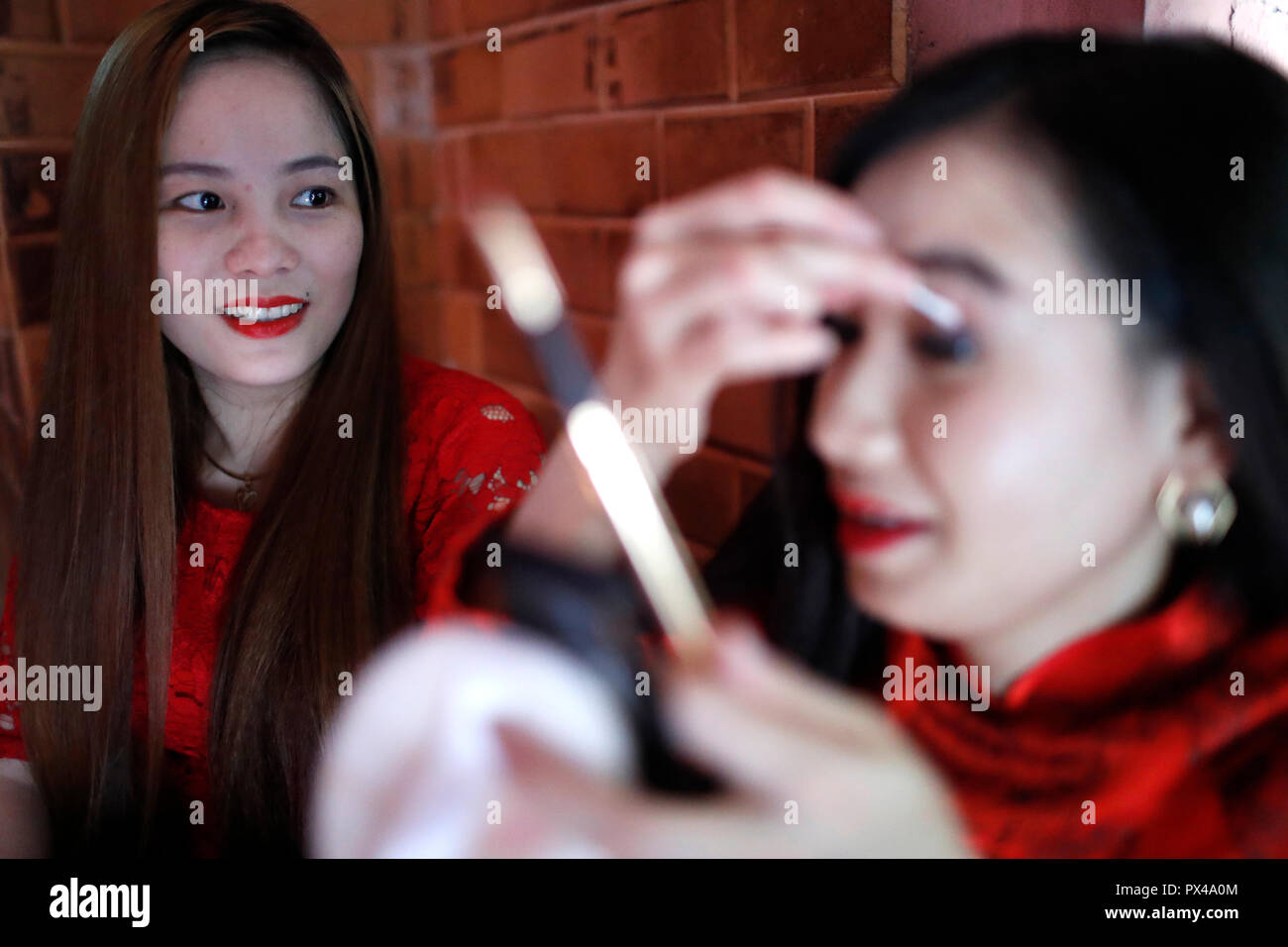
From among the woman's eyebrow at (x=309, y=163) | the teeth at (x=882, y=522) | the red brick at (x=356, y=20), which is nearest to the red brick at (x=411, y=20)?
the red brick at (x=356, y=20)

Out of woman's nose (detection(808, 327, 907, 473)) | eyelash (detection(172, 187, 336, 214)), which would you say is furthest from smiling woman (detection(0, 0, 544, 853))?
woman's nose (detection(808, 327, 907, 473))

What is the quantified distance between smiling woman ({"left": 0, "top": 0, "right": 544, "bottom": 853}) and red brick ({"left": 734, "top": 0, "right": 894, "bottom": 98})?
9.4 inches

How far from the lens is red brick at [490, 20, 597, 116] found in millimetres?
494

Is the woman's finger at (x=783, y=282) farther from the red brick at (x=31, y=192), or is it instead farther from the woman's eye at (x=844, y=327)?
the red brick at (x=31, y=192)

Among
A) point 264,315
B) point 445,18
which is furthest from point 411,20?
point 264,315

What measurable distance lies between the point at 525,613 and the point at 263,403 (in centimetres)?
33

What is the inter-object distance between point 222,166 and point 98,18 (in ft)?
0.66

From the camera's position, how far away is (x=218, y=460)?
0.58 m

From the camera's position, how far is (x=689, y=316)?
28cm

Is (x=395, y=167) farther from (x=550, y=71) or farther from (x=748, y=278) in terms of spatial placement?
(x=748, y=278)

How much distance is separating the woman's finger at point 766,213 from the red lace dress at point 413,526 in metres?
0.25

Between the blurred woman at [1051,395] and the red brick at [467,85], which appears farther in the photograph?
the red brick at [467,85]

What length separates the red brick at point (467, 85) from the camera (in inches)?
22.7

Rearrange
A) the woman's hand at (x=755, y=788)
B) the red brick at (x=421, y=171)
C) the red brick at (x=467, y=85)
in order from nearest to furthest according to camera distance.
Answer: the woman's hand at (x=755, y=788) → the red brick at (x=467, y=85) → the red brick at (x=421, y=171)
